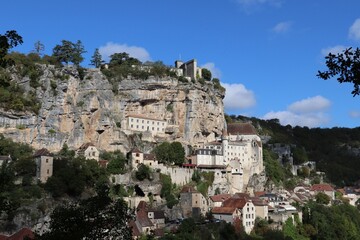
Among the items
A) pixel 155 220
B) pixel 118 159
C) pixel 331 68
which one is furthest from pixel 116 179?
pixel 331 68

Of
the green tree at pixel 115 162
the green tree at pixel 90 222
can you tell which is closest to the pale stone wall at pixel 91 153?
the green tree at pixel 115 162

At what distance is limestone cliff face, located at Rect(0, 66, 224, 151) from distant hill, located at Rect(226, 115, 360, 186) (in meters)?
31.7

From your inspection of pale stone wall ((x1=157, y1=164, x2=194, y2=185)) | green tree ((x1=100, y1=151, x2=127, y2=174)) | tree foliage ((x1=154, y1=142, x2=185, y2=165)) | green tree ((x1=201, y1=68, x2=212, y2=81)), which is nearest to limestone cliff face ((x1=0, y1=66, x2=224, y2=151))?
green tree ((x1=100, y1=151, x2=127, y2=174))

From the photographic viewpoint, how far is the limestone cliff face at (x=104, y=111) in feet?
198

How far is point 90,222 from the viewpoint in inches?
651

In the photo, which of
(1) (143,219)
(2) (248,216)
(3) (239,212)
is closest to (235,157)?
(2) (248,216)

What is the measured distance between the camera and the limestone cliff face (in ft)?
198

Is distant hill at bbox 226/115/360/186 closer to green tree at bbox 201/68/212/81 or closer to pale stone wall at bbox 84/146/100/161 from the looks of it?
green tree at bbox 201/68/212/81

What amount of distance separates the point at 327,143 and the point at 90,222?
139831mm

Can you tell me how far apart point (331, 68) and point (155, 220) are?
41741mm

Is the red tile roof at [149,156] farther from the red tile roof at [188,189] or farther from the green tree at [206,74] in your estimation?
the green tree at [206,74]

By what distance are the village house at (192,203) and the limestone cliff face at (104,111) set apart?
1289cm

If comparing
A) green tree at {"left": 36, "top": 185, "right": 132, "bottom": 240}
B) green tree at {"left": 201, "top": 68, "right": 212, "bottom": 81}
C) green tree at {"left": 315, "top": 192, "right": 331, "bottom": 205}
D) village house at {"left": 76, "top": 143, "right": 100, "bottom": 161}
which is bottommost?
green tree at {"left": 315, "top": 192, "right": 331, "bottom": 205}

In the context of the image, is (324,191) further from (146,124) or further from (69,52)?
(69,52)
